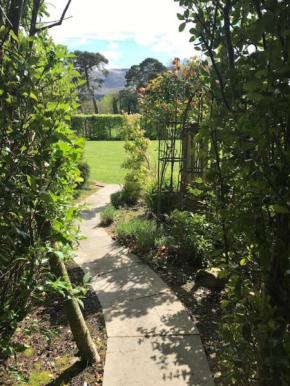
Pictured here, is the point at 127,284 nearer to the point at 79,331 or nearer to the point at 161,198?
the point at 79,331

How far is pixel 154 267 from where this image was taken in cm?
444

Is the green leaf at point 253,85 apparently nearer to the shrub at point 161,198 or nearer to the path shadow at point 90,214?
the shrub at point 161,198

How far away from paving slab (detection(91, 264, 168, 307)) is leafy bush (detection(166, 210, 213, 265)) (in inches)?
22.8

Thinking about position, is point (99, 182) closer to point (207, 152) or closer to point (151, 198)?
point (151, 198)

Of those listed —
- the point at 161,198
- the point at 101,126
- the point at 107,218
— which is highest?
the point at 101,126

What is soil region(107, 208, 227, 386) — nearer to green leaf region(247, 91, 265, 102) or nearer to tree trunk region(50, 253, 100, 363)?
tree trunk region(50, 253, 100, 363)

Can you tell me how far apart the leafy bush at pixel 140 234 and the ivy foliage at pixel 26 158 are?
302cm

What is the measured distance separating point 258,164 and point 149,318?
8.29ft

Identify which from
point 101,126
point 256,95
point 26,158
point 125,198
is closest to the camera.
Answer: point 256,95

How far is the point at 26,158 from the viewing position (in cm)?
125

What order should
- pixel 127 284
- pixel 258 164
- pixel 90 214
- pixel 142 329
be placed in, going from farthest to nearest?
1. pixel 90 214
2. pixel 127 284
3. pixel 142 329
4. pixel 258 164

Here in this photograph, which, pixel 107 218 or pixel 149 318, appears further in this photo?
pixel 107 218

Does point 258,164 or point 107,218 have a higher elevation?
point 258,164

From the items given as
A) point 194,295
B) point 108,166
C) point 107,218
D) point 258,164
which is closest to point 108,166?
point 108,166
